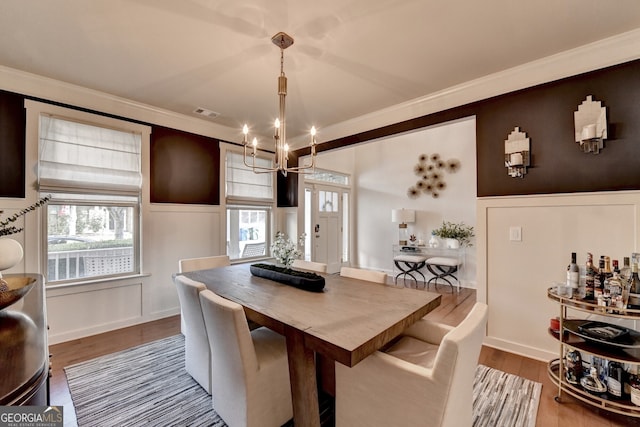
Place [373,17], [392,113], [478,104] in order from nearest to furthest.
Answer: [373,17], [478,104], [392,113]

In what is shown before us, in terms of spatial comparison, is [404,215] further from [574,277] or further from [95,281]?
[95,281]

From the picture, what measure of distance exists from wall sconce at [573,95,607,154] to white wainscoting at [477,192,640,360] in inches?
15.5

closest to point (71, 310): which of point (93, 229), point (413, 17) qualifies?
point (93, 229)

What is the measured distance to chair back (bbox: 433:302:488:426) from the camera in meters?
1.13

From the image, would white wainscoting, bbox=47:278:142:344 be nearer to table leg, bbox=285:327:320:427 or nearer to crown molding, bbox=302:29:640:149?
table leg, bbox=285:327:320:427

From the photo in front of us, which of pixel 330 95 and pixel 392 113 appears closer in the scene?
pixel 330 95

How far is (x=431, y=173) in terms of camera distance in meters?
5.57

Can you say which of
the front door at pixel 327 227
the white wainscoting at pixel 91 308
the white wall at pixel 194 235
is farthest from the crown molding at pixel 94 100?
the front door at pixel 327 227

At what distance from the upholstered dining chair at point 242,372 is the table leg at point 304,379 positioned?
9.8 inches

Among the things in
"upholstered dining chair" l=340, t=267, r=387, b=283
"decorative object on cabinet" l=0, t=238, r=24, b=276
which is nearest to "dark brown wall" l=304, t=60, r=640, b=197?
"upholstered dining chair" l=340, t=267, r=387, b=283

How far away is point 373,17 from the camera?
1.90 metres

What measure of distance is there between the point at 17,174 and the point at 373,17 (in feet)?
11.3

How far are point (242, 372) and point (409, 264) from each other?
4.62 metres

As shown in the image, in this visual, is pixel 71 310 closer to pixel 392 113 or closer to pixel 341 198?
pixel 392 113
